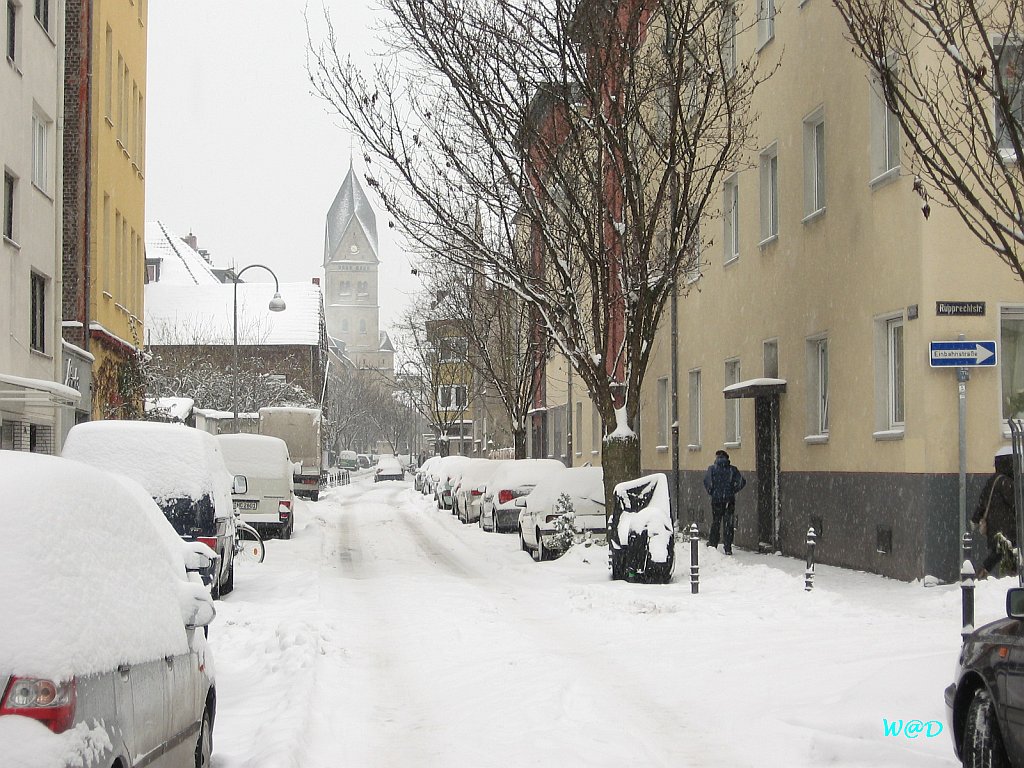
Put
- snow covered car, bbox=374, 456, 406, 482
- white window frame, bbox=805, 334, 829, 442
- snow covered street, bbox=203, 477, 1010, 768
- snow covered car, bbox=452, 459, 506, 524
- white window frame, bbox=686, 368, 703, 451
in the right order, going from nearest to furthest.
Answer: snow covered street, bbox=203, 477, 1010, 768
white window frame, bbox=805, 334, 829, 442
white window frame, bbox=686, 368, 703, 451
snow covered car, bbox=452, 459, 506, 524
snow covered car, bbox=374, 456, 406, 482

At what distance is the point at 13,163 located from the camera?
24.7 metres

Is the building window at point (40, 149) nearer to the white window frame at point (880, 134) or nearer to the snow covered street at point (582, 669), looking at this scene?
the snow covered street at point (582, 669)

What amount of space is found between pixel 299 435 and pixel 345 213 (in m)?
143

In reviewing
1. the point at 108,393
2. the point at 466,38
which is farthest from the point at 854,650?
the point at 108,393

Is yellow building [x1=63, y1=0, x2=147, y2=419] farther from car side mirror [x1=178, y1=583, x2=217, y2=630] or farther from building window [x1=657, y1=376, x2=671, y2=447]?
car side mirror [x1=178, y1=583, x2=217, y2=630]

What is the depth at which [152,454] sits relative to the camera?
15312mm

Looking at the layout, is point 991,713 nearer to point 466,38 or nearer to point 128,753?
point 128,753

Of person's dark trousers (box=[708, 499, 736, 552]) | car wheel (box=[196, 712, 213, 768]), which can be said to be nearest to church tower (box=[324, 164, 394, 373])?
person's dark trousers (box=[708, 499, 736, 552])

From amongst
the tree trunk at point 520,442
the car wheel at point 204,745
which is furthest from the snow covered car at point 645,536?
the tree trunk at point 520,442

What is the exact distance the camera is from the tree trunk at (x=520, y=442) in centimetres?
4334

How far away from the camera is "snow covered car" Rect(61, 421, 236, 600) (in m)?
15.1

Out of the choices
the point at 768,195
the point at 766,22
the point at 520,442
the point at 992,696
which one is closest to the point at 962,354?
the point at 768,195

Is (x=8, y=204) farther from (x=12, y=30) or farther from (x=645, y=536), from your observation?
(x=645, y=536)

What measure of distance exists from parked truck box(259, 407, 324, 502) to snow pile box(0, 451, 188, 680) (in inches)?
1716
